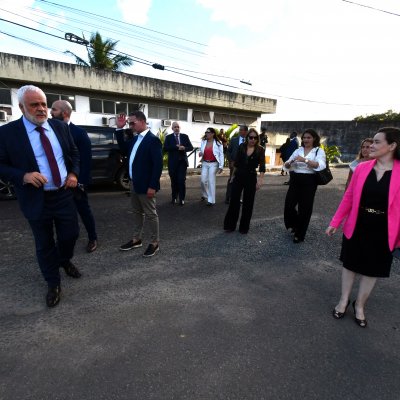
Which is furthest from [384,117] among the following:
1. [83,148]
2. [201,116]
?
[83,148]

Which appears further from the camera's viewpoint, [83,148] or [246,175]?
[246,175]

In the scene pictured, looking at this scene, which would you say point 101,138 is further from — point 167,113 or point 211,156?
point 167,113

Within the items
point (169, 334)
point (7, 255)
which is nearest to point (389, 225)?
point (169, 334)

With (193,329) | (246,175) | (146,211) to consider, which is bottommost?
(193,329)

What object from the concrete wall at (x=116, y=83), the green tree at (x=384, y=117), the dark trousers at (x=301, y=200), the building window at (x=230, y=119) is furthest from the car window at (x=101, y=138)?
the green tree at (x=384, y=117)

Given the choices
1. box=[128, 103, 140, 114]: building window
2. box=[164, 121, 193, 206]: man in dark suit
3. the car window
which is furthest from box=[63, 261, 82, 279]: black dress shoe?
box=[128, 103, 140, 114]: building window

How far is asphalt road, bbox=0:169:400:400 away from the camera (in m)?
1.92

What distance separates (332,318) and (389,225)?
103 centimetres

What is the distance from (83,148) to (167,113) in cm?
1373

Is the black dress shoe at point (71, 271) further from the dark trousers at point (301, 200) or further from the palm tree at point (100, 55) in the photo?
the palm tree at point (100, 55)

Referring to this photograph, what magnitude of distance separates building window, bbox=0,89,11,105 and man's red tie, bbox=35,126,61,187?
39.6 ft

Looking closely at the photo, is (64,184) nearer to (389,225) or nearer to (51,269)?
(51,269)

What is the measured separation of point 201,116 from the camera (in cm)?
1800

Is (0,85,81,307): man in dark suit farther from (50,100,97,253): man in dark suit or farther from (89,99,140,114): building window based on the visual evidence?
(89,99,140,114): building window
